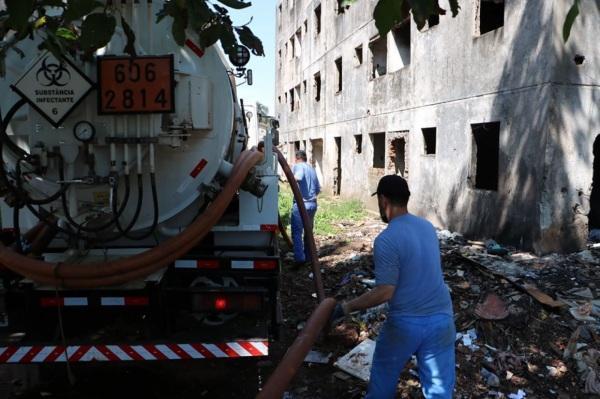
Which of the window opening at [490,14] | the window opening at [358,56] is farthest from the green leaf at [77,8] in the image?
the window opening at [358,56]

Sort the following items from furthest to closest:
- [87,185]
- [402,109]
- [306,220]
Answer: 1. [402,109]
2. [306,220]
3. [87,185]

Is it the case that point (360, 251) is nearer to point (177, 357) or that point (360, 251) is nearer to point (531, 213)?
point (531, 213)

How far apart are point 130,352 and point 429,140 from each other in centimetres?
901

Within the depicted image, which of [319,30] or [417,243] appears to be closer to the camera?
[417,243]

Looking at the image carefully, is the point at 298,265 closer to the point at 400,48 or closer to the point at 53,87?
the point at 53,87

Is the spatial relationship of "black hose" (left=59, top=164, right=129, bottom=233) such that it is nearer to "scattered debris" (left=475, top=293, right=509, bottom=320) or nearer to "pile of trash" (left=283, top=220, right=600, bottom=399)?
"pile of trash" (left=283, top=220, right=600, bottom=399)

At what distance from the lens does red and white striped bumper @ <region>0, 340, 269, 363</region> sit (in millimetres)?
3291

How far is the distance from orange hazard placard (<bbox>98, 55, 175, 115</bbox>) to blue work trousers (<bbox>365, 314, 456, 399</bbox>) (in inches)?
75.7

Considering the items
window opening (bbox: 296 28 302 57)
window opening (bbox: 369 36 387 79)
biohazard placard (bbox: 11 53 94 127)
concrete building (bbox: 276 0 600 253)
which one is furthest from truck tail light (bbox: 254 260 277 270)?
window opening (bbox: 296 28 302 57)

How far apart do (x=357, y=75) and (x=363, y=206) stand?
13.1ft

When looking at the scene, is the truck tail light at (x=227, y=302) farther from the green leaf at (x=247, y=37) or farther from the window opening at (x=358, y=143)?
the window opening at (x=358, y=143)

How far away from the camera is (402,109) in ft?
38.7

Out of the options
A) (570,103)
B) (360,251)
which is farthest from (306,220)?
(570,103)

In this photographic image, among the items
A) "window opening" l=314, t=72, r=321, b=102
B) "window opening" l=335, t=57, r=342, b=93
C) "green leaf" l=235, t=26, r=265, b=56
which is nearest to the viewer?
"green leaf" l=235, t=26, r=265, b=56
